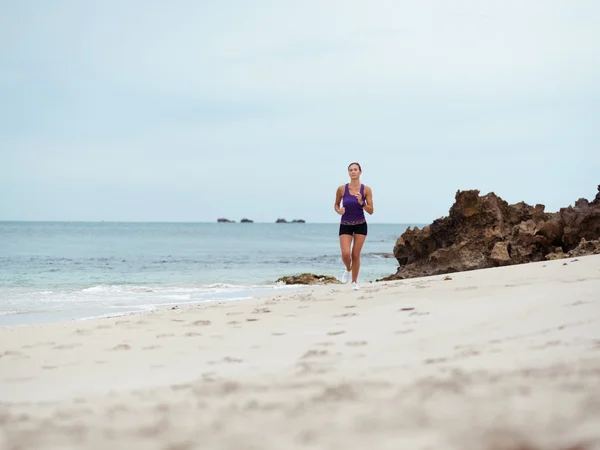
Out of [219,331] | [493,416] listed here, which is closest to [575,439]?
[493,416]

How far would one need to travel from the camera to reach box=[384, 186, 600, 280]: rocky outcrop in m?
12.9

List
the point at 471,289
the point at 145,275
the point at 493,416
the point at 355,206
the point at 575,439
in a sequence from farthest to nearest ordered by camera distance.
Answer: the point at 145,275
the point at 355,206
the point at 471,289
the point at 493,416
the point at 575,439

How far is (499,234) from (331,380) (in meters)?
11.3

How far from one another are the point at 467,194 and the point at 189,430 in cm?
1253

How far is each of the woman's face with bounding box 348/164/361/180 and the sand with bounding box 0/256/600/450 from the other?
2967mm

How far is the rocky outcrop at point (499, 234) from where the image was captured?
1292 cm

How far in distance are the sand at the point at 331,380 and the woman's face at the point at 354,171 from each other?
2967 mm

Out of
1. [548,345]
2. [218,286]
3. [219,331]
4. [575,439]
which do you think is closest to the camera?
[575,439]

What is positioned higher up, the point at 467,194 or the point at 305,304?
the point at 467,194

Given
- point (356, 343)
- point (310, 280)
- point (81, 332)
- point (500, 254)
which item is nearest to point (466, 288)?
point (356, 343)

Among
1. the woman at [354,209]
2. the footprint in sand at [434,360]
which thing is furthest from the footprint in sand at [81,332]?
the woman at [354,209]

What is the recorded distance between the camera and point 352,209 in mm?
8688

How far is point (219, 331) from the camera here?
5488mm

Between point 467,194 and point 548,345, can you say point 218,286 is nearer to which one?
point 467,194
